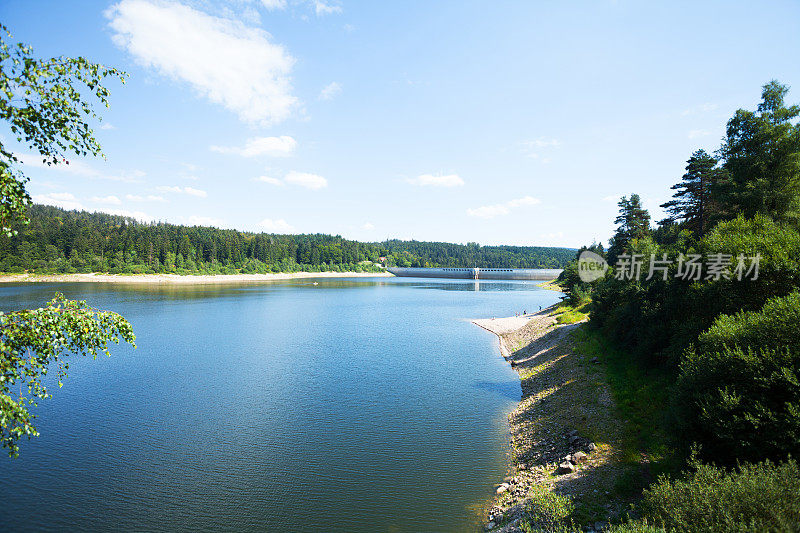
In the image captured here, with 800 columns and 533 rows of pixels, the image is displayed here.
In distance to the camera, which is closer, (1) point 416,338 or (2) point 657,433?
(2) point 657,433

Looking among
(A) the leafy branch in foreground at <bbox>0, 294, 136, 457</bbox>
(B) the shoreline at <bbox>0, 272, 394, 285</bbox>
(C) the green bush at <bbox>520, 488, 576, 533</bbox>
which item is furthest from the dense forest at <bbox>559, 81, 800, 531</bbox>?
(B) the shoreline at <bbox>0, 272, 394, 285</bbox>

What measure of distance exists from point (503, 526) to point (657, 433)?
886 centimetres

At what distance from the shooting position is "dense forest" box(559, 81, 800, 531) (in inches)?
395

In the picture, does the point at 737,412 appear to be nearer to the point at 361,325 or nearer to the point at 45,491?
the point at 45,491

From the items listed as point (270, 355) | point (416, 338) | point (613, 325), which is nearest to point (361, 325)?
point (416, 338)

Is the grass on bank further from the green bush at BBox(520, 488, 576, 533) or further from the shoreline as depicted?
the shoreline

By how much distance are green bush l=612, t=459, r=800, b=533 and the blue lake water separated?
24.8 feet

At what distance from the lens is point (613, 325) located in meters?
32.6

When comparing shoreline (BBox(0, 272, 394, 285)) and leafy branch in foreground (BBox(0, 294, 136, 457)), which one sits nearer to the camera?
leafy branch in foreground (BBox(0, 294, 136, 457))

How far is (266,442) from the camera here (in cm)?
2214

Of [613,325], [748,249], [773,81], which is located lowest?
[613,325]

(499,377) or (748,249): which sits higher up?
(748,249)

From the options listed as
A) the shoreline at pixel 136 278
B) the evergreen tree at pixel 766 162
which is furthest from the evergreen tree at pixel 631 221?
the shoreline at pixel 136 278

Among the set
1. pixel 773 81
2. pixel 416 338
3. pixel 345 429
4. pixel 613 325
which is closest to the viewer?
pixel 345 429
